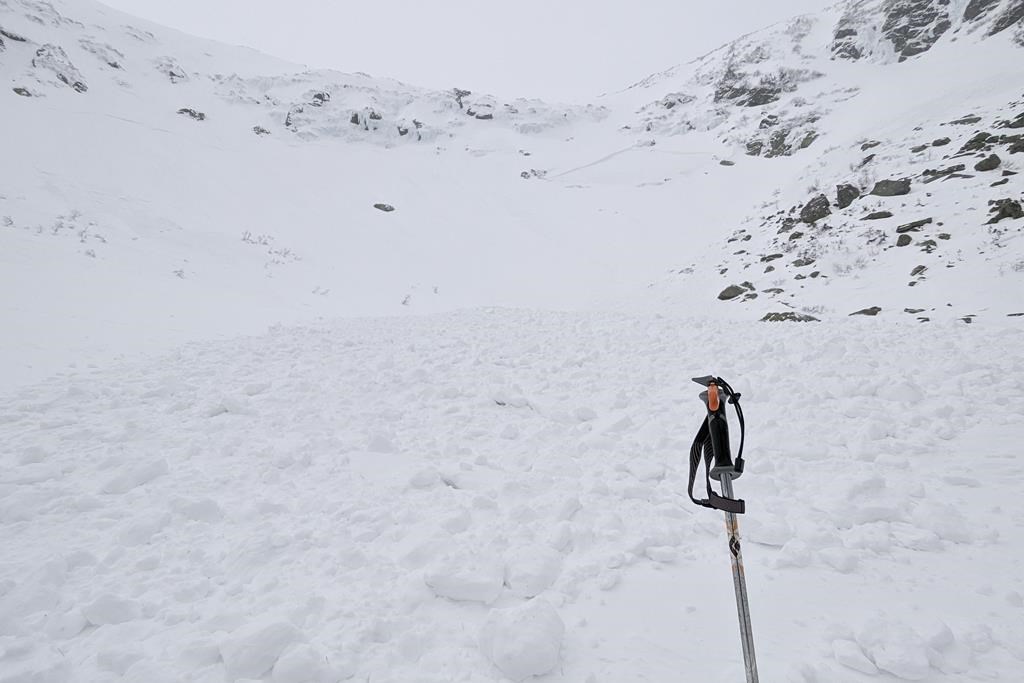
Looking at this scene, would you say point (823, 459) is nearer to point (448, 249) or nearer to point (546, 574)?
point (546, 574)

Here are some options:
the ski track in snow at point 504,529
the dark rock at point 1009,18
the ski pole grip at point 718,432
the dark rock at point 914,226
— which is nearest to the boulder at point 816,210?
the dark rock at point 914,226

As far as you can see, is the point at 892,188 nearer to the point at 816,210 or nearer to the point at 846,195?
the point at 846,195

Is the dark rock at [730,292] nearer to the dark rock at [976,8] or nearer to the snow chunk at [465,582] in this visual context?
the snow chunk at [465,582]

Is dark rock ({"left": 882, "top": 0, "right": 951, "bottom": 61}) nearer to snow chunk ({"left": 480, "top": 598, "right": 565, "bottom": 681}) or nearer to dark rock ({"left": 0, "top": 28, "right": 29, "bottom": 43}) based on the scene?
snow chunk ({"left": 480, "top": 598, "right": 565, "bottom": 681})

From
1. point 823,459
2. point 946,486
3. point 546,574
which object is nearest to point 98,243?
point 546,574

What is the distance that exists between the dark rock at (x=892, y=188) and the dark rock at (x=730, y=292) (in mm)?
6812

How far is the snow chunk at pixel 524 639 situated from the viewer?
2213 millimetres

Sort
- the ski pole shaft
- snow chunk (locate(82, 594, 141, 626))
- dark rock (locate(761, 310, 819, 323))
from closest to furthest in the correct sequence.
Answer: the ski pole shaft < snow chunk (locate(82, 594, 141, 626)) < dark rock (locate(761, 310, 819, 323))

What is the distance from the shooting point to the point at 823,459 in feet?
13.8

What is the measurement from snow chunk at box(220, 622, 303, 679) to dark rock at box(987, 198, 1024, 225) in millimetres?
16183

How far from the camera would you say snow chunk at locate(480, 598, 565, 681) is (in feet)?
7.26

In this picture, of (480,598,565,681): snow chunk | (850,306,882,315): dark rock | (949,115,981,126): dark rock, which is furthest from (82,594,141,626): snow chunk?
(949,115,981,126): dark rock

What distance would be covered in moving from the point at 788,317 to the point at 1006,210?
6053 mm

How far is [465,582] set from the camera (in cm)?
271
